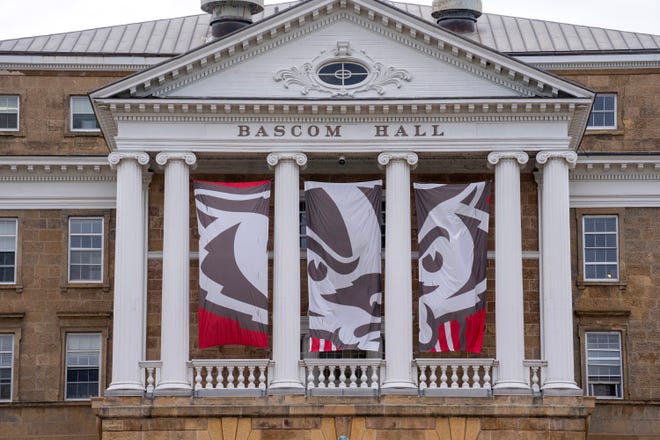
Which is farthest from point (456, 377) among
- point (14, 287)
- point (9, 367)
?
point (14, 287)

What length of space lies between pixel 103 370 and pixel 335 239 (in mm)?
10007

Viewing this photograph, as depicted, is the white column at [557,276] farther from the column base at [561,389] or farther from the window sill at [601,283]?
the window sill at [601,283]

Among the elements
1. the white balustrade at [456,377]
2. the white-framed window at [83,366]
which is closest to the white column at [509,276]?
the white balustrade at [456,377]

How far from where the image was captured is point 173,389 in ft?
176

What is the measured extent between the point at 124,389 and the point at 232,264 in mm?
4623

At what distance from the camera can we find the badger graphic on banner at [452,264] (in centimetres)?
5428

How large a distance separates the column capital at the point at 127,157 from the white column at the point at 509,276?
32.4ft

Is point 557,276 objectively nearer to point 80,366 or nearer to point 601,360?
point 601,360

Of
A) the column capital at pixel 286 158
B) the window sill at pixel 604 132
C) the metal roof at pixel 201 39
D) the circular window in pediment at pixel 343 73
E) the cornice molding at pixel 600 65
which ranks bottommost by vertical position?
the column capital at pixel 286 158

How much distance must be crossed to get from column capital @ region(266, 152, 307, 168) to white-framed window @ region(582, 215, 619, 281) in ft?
34.2

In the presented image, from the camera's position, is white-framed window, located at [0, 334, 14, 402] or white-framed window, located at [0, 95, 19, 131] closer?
white-framed window, located at [0, 334, 14, 402]

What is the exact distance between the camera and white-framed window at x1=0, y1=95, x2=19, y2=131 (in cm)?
6369

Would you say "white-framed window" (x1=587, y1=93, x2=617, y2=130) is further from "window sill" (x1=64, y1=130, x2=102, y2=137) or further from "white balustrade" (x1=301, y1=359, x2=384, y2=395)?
"window sill" (x1=64, y1=130, x2=102, y2=137)

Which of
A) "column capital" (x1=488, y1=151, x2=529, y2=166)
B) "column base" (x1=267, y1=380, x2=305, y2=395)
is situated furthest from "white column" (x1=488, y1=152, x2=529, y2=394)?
"column base" (x1=267, y1=380, x2=305, y2=395)
